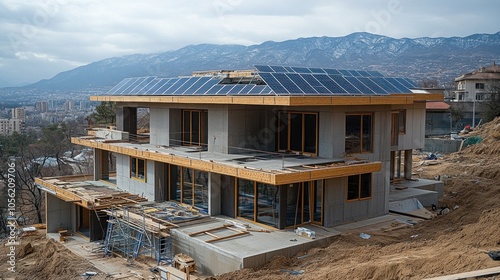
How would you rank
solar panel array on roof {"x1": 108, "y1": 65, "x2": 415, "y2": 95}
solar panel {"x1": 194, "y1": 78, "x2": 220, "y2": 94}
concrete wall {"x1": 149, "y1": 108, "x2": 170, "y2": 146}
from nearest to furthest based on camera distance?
solar panel array on roof {"x1": 108, "y1": 65, "x2": 415, "y2": 95}
solar panel {"x1": 194, "y1": 78, "x2": 220, "y2": 94}
concrete wall {"x1": 149, "y1": 108, "x2": 170, "y2": 146}

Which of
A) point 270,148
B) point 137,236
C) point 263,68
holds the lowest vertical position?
point 137,236

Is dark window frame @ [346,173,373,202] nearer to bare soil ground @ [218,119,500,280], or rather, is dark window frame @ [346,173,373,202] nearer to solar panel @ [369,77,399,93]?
bare soil ground @ [218,119,500,280]

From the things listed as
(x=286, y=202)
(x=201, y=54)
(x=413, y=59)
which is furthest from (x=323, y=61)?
(x=286, y=202)

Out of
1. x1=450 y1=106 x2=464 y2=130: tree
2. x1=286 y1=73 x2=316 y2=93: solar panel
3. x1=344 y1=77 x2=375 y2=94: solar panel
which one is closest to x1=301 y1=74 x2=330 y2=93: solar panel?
x1=286 y1=73 x2=316 y2=93: solar panel

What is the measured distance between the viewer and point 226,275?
1427 cm

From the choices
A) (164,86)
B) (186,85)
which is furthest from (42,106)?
(186,85)

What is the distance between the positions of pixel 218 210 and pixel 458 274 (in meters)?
11.3

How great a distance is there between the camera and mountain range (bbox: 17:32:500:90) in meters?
102

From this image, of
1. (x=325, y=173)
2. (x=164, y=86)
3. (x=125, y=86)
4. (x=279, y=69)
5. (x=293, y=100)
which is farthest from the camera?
(x=125, y=86)

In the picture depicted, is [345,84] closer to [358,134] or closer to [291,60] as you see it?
[358,134]

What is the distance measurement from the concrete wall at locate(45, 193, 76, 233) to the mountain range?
224 feet

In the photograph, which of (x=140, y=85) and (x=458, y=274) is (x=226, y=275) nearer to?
(x=458, y=274)

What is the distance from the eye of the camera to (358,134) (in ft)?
65.5

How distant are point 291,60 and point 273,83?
125383mm
